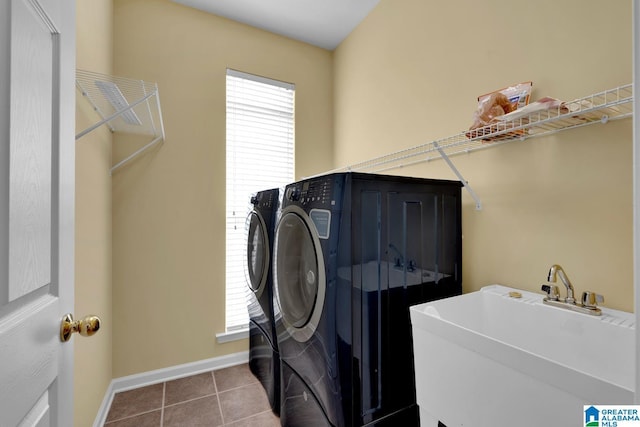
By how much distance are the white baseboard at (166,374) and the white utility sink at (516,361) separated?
1.75 m

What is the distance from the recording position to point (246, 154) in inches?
95.3

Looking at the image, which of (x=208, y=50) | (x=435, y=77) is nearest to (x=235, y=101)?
(x=208, y=50)

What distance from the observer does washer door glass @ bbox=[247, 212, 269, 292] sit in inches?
69.5

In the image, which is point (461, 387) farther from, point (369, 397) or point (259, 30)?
point (259, 30)

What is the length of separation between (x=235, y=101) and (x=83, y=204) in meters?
1.44

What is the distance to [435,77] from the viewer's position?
1686 mm

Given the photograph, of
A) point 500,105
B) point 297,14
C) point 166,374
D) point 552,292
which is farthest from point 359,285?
point 297,14

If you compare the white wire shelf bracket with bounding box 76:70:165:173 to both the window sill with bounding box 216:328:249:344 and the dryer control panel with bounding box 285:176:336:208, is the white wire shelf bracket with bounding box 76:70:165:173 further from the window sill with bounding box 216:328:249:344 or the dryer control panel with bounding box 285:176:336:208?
the window sill with bounding box 216:328:249:344

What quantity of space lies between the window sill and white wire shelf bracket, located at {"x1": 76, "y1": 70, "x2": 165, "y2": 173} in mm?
1510

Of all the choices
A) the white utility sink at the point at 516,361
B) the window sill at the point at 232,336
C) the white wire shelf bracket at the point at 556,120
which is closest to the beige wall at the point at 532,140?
the white wire shelf bracket at the point at 556,120

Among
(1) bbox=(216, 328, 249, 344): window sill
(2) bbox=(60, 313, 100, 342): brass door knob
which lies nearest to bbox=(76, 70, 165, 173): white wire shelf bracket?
(2) bbox=(60, 313, 100, 342): brass door knob

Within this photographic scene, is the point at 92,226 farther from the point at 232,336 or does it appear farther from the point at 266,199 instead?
the point at 232,336

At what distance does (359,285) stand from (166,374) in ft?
6.16

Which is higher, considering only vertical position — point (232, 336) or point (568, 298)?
point (568, 298)
